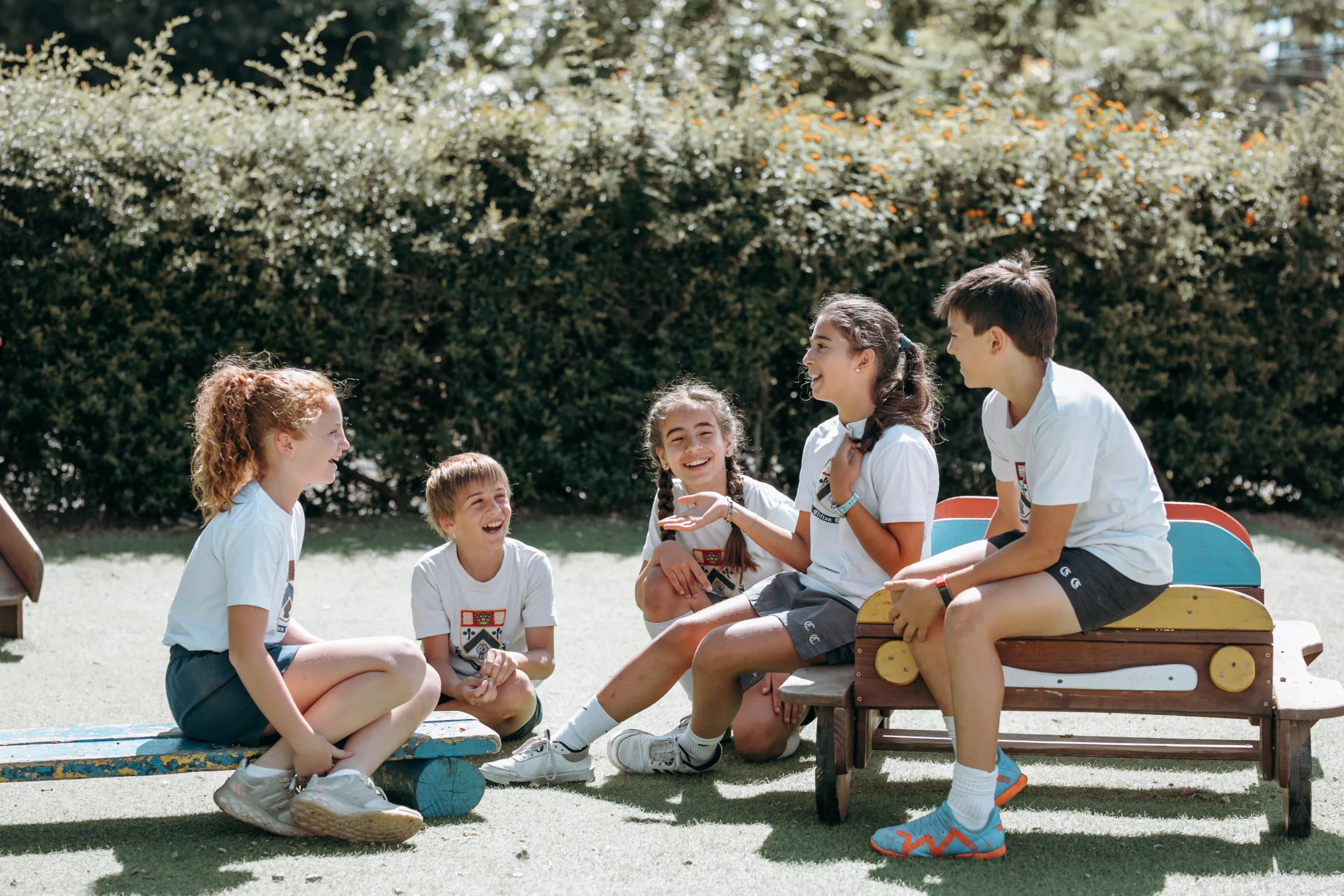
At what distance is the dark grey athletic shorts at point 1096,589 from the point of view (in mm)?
3387

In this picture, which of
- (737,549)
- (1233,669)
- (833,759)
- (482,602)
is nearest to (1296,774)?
(1233,669)

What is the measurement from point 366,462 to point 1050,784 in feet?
22.1

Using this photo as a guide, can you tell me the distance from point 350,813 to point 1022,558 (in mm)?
1776

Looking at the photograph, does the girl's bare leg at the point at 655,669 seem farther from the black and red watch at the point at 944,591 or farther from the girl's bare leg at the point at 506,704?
the black and red watch at the point at 944,591

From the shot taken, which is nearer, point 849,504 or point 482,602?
point 849,504

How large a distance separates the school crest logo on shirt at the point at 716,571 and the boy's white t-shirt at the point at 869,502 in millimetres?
546

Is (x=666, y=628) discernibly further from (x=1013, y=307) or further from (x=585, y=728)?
(x=1013, y=307)

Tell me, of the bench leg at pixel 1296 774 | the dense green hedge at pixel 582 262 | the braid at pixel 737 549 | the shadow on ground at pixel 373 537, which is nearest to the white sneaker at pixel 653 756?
the braid at pixel 737 549

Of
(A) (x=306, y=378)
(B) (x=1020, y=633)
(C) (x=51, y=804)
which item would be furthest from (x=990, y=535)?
(C) (x=51, y=804)

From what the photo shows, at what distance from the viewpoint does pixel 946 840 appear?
332 cm

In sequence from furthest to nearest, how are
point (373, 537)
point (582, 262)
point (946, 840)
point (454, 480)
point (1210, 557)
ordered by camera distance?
point (582, 262), point (373, 537), point (454, 480), point (1210, 557), point (946, 840)

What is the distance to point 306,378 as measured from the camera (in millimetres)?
3650

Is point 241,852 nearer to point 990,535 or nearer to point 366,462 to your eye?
point 990,535

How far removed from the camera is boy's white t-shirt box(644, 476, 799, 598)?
466 cm
